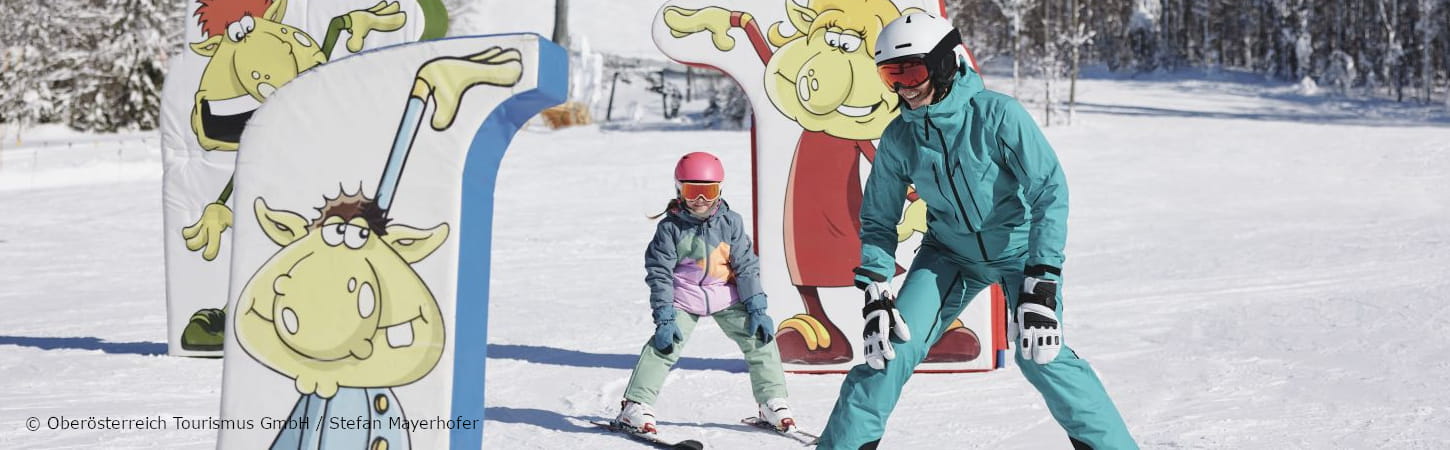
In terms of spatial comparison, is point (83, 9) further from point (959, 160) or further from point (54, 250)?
point (959, 160)

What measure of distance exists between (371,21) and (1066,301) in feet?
17.1

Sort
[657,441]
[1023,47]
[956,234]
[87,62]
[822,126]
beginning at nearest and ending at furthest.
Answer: [956,234] < [657,441] < [822,126] < [87,62] < [1023,47]

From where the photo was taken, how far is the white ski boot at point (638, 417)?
5.36m

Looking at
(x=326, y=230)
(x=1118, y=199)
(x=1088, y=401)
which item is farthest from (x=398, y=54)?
(x=1118, y=199)

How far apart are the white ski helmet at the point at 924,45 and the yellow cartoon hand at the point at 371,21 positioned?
3.93m

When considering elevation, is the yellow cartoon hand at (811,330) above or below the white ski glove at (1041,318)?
below

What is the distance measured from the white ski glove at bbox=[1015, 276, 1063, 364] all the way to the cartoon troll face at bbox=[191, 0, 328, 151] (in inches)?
191

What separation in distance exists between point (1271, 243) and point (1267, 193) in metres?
4.40

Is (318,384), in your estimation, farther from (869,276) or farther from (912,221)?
(912,221)

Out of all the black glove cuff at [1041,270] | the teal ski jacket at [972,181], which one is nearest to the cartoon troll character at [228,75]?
the teal ski jacket at [972,181]

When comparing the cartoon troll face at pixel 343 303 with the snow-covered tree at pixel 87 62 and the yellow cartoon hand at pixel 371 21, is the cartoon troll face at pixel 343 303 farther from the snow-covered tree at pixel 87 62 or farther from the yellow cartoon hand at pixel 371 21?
the snow-covered tree at pixel 87 62

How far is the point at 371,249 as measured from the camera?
4.22 meters

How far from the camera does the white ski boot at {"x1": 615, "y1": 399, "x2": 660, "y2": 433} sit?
5.36 meters

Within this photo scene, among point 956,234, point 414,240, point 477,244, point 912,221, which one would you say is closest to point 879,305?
point 956,234
